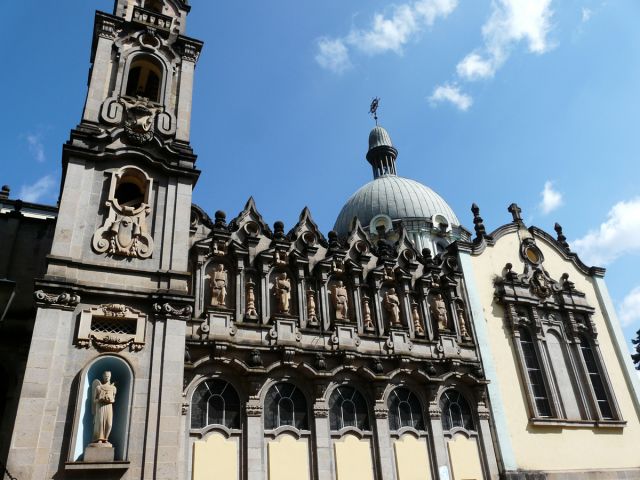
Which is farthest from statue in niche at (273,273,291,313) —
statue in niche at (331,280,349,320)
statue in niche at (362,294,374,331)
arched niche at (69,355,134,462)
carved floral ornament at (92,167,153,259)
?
arched niche at (69,355,134,462)

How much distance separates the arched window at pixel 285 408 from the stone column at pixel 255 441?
47 centimetres

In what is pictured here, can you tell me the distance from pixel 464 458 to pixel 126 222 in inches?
606

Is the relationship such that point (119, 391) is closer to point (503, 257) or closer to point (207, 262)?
point (207, 262)

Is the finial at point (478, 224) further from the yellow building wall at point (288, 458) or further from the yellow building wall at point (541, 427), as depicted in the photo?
the yellow building wall at point (288, 458)

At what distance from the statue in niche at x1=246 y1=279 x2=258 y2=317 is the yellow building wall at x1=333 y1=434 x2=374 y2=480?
539 cm

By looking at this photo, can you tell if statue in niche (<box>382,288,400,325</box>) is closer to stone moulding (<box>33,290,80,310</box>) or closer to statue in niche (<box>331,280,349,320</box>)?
statue in niche (<box>331,280,349,320</box>)

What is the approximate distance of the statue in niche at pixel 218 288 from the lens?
18281mm

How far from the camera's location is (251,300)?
62.3ft

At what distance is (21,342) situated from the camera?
15.8m

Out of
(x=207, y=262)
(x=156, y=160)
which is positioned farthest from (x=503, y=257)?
(x=156, y=160)

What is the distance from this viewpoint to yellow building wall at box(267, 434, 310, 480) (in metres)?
16.9

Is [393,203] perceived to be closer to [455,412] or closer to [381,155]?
[381,155]

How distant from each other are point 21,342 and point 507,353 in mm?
19501

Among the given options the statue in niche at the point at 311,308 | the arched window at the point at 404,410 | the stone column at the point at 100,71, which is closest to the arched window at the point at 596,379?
the arched window at the point at 404,410
